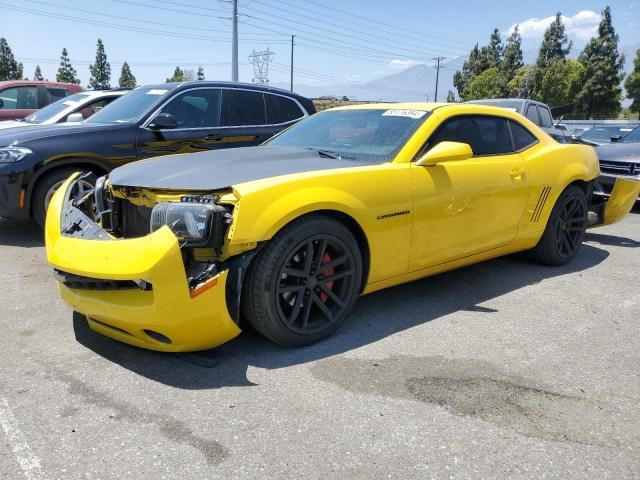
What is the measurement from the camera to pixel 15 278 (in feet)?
14.4

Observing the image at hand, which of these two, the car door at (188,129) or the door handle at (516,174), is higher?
the car door at (188,129)

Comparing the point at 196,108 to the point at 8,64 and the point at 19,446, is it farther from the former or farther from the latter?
the point at 8,64

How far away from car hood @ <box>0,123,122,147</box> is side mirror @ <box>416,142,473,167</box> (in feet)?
12.4

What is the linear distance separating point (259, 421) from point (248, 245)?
0.88 metres

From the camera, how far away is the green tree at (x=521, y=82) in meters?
54.0

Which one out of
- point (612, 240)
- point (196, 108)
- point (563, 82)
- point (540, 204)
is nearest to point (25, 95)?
point (196, 108)

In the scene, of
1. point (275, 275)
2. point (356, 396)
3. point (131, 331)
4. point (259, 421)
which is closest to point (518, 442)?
point (356, 396)

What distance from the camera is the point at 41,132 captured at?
18.6 ft

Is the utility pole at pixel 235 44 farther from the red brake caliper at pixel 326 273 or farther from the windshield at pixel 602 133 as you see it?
the red brake caliper at pixel 326 273

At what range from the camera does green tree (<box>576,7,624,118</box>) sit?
4875cm

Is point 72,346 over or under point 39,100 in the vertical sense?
under

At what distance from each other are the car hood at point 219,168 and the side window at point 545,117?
867cm

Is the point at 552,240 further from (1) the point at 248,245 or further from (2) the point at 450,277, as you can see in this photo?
(1) the point at 248,245

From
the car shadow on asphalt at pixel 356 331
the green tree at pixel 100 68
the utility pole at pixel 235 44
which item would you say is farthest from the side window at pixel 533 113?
the green tree at pixel 100 68
